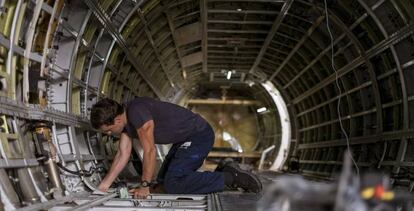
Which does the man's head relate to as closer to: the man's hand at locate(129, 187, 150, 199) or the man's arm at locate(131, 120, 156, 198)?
the man's arm at locate(131, 120, 156, 198)

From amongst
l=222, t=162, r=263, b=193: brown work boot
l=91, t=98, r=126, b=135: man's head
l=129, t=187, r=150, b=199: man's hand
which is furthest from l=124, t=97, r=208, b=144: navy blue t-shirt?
l=222, t=162, r=263, b=193: brown work boot

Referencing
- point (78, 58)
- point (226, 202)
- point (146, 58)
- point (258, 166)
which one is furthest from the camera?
point (258, 166)

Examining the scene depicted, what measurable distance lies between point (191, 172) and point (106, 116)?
120 centimetres

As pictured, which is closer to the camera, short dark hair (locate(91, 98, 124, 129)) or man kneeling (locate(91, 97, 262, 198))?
short dark hair (locate(91, 98, 124, 129))

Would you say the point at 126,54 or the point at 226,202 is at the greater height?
the point at 126,54

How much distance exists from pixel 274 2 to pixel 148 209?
511cm

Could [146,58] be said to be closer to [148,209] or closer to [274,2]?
[274,2]

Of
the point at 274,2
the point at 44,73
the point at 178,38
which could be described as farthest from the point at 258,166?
the point at 44,73

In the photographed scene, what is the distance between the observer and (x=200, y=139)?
508 centimetres

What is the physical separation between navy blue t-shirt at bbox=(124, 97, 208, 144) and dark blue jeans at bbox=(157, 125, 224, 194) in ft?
0.31

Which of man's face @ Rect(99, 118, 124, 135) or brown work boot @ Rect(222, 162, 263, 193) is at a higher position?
man's face @ Rect(99, 118, 124, 135)

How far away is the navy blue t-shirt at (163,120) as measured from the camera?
4.32 metres

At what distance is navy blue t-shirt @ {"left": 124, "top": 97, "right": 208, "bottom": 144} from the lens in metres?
4.32

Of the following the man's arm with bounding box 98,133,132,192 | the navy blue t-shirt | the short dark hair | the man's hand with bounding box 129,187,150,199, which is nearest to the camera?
the short dark hair
